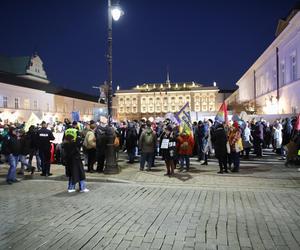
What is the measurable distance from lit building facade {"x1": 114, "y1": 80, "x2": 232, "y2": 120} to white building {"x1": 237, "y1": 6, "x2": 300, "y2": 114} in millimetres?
63602

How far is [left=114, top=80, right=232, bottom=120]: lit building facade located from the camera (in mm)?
119125

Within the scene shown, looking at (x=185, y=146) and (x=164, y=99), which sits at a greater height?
(x=164, y=99)

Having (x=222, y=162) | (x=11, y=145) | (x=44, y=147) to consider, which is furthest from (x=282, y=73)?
(x=11, y=145)

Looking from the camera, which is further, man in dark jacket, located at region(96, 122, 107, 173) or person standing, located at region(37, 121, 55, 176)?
man in dark jacket, located at region(96, 122, 107, 173)

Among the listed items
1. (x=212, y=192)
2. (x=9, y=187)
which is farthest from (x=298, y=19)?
(x=9, y=187)

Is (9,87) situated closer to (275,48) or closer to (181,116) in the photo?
(275,48)

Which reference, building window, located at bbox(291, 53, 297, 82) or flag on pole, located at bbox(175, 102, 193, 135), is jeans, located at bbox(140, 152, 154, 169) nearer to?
flag on pole, located at bbox(175, 102, 193, 135)

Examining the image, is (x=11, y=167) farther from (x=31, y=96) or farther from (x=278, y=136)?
(x=31, y=96)

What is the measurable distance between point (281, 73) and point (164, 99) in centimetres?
8485

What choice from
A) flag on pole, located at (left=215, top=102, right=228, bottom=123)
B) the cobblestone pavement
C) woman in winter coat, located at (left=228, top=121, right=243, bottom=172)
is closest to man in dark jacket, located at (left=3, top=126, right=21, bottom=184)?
the cobblestone pavement

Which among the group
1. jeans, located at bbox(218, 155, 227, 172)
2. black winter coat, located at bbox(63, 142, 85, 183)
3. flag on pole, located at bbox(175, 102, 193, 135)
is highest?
flag on pole, located at bbox(175, 102, 193, 135)

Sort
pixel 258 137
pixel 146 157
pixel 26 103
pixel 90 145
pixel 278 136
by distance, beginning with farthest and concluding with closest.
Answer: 1. pixel 26 103
2. pixel 278 136
3. pixel 258 137
4. pixel 146 157
5. pixel 90 145

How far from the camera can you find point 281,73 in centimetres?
3931

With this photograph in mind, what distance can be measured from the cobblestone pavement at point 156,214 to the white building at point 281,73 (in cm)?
2381
